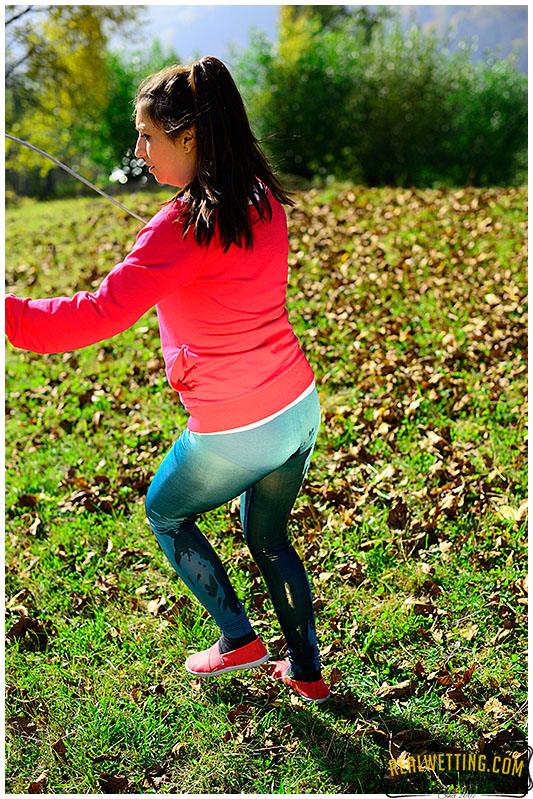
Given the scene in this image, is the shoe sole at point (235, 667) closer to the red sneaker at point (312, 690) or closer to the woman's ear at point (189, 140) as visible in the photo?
the red sneaker at point (312, 690)

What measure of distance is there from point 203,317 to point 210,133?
1.58 feet

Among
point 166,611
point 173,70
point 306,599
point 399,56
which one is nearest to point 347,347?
point 166,611

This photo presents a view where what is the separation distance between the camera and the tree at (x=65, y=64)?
49.5ft

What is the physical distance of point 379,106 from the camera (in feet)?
45.3

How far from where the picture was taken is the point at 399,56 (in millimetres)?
13992

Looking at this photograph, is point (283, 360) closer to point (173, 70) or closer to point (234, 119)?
point (234, 119)

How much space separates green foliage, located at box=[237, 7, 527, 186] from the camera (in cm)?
1363

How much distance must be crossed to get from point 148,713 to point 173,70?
213 cm

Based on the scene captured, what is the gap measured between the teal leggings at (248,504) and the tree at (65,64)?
14137 millimetres

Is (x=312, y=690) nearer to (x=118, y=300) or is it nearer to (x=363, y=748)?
(x=363, y=748)

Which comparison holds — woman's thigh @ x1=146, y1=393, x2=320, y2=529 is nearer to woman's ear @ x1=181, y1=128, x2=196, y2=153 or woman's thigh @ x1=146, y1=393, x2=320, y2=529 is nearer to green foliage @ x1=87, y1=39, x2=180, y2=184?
woman's ear @ x1=181, y1=128, x2=196, y2=153

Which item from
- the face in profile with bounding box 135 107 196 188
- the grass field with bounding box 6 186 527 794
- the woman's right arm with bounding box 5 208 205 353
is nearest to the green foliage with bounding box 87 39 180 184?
Result: the grass field with bounding box 6 186 527 794

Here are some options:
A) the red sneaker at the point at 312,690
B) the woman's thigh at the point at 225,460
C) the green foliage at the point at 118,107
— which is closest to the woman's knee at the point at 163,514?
the woman's thigh at the point at 225,460

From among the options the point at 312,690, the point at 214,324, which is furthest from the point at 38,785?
the point at 214,324
